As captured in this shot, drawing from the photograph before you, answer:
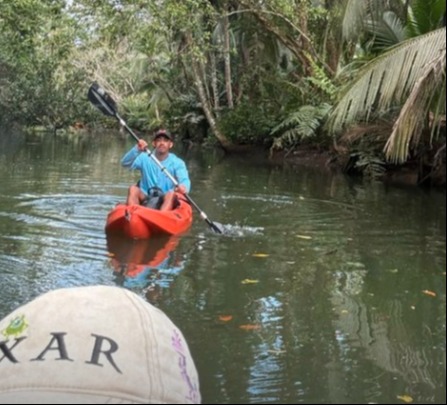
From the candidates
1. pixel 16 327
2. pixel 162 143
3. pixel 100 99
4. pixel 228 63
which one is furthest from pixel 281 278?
pixel 228 63

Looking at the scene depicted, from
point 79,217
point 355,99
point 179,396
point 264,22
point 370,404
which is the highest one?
point 264,22

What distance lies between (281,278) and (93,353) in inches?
144

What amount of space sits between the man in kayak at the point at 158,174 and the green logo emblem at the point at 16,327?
5.51m

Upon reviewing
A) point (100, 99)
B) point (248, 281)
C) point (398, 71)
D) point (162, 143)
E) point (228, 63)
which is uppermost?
point (228, 63)

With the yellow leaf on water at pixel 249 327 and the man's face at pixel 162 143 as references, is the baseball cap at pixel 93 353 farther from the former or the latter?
the man's face at pixel 162 143

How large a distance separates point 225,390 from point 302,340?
3.16 ft

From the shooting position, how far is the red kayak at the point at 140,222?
7844 mm

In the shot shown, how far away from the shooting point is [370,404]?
1685mm

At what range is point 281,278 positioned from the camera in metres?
6.14

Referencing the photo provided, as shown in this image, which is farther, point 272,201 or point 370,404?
point 272,201

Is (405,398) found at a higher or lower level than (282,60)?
lower

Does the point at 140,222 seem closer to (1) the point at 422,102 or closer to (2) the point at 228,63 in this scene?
(1) the point at 422,102

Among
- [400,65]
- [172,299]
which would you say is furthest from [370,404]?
[172,299]

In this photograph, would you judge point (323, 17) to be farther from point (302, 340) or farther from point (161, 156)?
point (302, 340)
